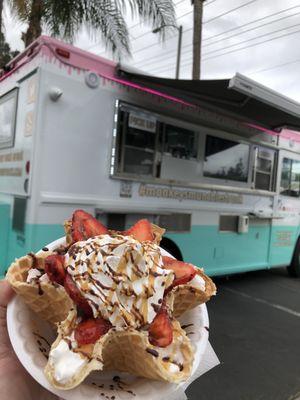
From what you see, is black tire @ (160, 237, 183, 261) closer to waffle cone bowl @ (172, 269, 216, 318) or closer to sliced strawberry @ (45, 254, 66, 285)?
waffle cone bowl @ (172, 269, 216, 318)

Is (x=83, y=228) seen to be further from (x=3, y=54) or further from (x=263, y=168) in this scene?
(x=3, y=54)

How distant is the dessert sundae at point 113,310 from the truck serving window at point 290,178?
6.26 m

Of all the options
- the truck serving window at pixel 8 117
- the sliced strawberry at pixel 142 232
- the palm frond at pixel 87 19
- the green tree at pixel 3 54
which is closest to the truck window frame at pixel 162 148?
the truck serving window at pixel 8 117

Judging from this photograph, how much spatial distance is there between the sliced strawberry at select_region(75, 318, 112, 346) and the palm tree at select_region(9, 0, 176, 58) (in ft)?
25.4

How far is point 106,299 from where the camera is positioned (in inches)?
38.2

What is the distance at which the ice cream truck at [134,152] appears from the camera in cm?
399

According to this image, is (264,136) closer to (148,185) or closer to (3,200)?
(148,185)

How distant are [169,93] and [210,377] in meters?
3.29

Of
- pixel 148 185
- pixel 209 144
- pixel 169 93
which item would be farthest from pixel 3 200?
pixel 209 144

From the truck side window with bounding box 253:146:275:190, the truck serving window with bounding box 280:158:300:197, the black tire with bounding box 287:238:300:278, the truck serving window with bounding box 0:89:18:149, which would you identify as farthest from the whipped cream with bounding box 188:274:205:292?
the black tire with bounding box 287:238:300:278

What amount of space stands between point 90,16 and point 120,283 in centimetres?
841

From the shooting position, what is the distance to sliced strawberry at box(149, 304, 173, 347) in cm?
99

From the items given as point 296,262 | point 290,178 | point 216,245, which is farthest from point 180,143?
point 296,262

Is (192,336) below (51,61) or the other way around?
below
